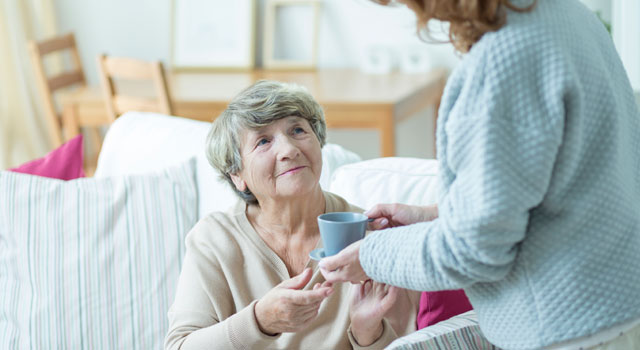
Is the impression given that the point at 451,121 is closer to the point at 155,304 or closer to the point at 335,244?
the point at 335,244

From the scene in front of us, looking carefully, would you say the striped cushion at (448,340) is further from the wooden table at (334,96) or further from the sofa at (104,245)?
the wooden table at (334,96)

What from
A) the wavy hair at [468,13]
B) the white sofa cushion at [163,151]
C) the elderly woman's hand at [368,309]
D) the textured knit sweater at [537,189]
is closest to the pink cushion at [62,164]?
the white sofa cushion at [163,151]

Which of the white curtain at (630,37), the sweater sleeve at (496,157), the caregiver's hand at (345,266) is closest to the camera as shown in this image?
the sweater sleeve at (496,157)

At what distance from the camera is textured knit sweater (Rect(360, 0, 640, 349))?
0.94 meters

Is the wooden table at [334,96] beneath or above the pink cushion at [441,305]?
beneath

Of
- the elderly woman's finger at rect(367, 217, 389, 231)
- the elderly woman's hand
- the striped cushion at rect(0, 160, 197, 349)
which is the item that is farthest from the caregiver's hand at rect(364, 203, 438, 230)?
the striped cushion at rect(0, 160, 197, 349)

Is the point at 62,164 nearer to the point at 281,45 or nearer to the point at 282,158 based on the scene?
the point at 282,158

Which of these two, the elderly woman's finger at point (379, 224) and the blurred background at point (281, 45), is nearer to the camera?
the elderly woman's finger at point (379, 224)

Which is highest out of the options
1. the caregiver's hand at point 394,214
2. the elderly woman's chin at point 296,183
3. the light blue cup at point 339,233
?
the light blue cup at point 339,233

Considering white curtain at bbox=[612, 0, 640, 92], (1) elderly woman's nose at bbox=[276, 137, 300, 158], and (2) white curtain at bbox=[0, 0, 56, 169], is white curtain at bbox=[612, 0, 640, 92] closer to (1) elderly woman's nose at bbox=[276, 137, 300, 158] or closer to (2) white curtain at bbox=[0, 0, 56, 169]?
(1) elderly woman's nose at bbox=[276, 137, 300, 158]

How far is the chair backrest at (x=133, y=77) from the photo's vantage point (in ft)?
10.2

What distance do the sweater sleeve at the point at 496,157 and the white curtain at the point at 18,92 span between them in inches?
136

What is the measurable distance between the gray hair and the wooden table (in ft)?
4.37

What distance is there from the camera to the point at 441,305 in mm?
1473
